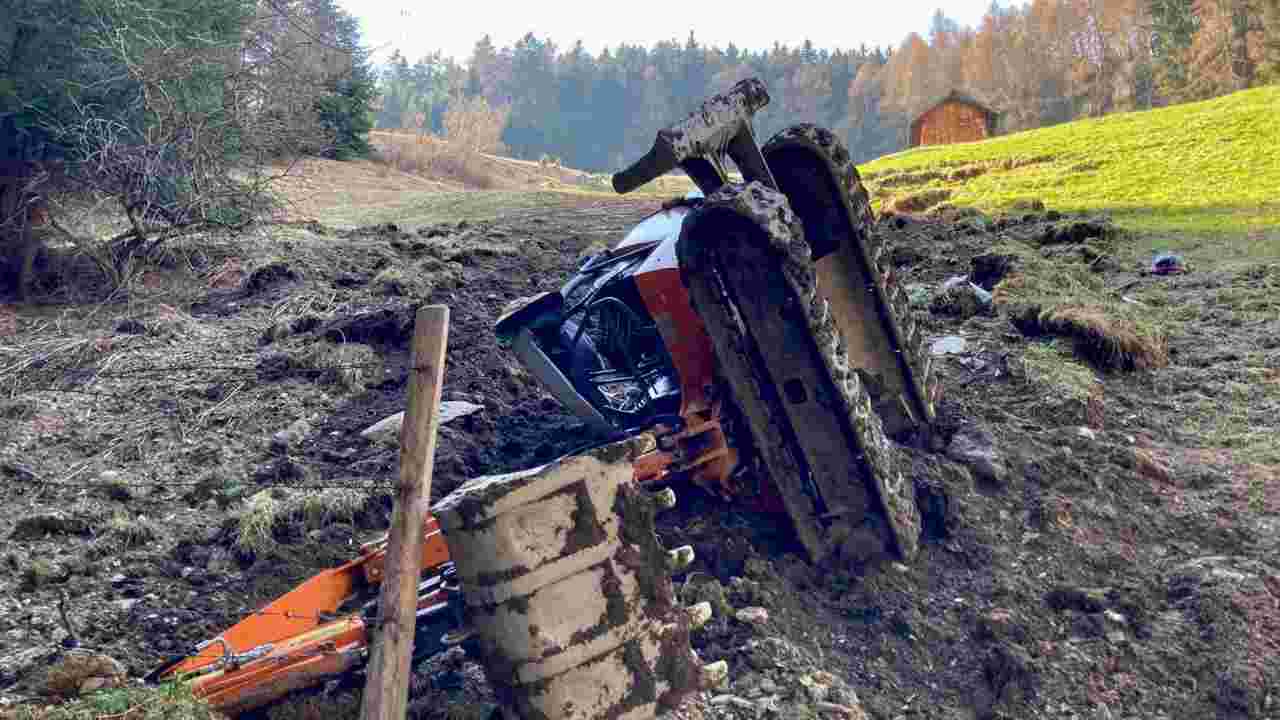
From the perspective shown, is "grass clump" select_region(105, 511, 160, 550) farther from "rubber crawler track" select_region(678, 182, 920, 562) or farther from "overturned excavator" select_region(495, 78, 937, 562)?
"rubber crawler track" select_region(678, 182, 920, 562)

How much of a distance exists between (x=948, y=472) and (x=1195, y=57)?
55.9 meters

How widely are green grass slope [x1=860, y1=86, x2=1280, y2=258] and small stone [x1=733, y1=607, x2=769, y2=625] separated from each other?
10582 millimetres

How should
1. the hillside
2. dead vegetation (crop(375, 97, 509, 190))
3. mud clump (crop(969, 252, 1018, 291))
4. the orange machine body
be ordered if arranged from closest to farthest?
the orange machine body → the hillside → mud clump (crop(969, 252, 1018, 291)) → dead vegetation (crop(375, 97, 509, 190))

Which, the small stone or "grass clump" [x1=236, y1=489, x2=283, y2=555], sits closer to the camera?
the small stone

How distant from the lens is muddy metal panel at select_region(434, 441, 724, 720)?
11.0 ft

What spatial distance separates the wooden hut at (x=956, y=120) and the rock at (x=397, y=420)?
138 ft

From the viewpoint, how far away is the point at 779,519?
4.93 meters

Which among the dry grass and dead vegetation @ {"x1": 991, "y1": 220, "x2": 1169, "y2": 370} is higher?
dead vegetation @ {"x1": 991, "y1": 220, "x2": 1169, "y2": 370}

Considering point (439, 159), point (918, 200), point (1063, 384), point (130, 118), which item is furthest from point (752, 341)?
point (439, 159)

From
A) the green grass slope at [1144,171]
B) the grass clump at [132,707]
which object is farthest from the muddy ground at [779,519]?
the green grass slope at [1144,171]

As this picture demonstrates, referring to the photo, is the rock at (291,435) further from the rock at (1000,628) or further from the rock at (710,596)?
the rock at (1000,628)

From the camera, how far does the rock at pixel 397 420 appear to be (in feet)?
21.6

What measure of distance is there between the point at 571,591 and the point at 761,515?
1.77m

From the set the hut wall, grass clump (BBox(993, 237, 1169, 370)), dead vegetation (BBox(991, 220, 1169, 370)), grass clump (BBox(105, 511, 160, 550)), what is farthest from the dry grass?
the hut wall
